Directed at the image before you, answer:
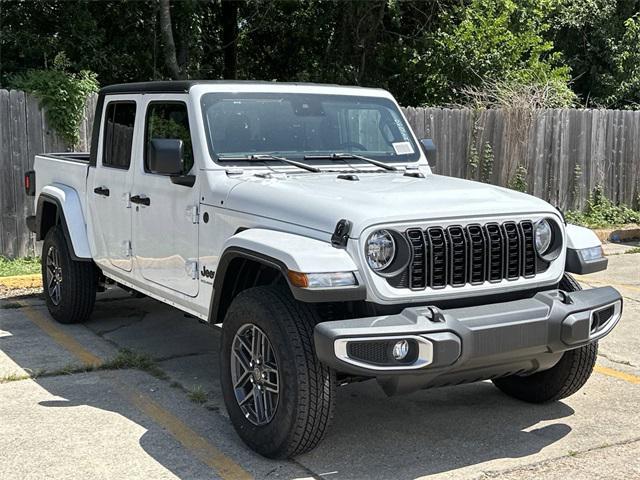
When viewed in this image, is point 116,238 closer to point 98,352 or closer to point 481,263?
point 98,352

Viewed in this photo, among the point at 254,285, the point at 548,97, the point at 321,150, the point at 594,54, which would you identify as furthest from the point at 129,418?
the point at 594,54

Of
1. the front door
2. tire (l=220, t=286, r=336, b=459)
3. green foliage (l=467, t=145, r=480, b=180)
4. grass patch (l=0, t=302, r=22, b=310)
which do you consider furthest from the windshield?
green foliage (l=467, t=145, r=480, b=180)

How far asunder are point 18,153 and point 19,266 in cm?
135

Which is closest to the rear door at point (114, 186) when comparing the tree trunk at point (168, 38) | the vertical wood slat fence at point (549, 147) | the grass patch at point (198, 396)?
the grass patch at point (198, 396)

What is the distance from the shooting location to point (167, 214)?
5680 mm

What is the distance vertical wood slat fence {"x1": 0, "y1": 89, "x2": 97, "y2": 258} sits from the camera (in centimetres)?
982

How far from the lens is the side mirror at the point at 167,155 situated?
515cm

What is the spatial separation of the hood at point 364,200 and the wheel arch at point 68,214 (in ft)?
7.72

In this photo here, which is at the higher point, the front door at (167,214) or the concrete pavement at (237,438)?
the front door at (167,214)

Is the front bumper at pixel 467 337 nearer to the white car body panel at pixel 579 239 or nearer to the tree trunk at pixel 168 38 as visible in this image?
the white car body panel at pixel 579 239

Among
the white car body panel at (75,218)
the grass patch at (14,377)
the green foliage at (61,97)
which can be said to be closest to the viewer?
the grass patch at (14,377)

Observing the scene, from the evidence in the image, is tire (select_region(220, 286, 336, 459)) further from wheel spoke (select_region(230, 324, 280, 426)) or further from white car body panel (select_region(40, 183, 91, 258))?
white car body panel (select_region(40, 183, 91, 258))

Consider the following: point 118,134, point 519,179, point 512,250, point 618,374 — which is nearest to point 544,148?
point 519,179

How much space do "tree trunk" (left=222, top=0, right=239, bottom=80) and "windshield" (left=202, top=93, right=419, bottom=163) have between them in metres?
13.6
